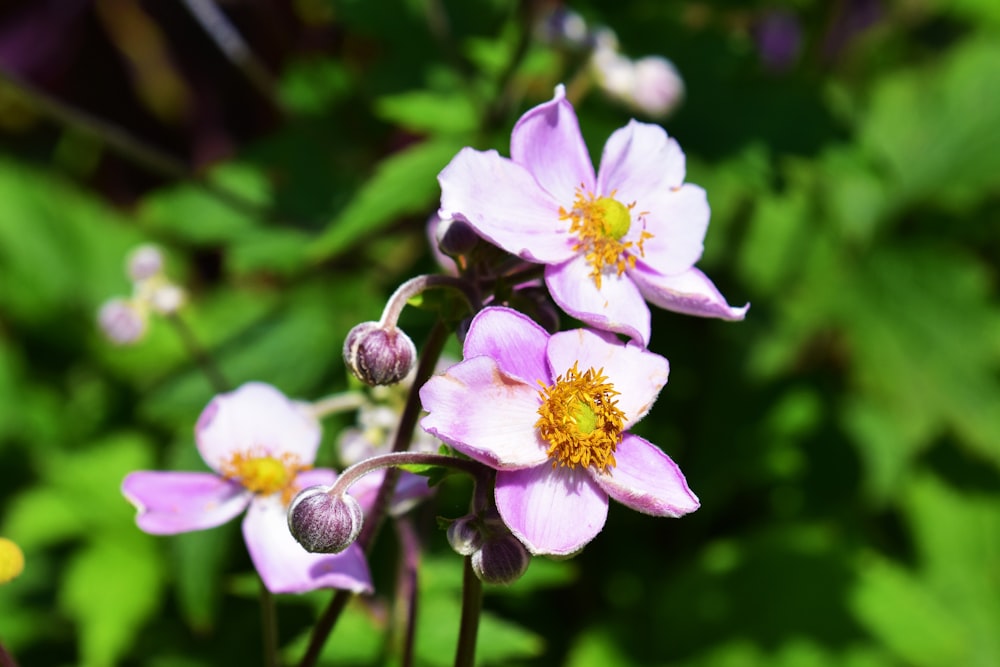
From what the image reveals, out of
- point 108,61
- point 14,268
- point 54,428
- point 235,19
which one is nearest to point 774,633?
point 54,428

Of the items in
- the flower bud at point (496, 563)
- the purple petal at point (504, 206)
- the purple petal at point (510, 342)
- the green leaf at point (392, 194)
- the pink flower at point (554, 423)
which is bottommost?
the flower bud at point (496, 563)

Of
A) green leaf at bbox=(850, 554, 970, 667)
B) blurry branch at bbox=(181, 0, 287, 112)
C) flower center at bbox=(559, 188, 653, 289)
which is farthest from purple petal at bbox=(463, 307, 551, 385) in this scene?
green leaf at bbox=(850, 554, 970, 667)

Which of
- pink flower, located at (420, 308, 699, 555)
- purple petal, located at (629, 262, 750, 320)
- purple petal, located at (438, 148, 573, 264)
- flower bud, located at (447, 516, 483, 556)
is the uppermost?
purple petal, located at (438, 148, 573, 264)

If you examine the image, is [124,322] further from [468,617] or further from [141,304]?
[468,617]

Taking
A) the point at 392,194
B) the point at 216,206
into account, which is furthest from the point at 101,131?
the point at 392,194

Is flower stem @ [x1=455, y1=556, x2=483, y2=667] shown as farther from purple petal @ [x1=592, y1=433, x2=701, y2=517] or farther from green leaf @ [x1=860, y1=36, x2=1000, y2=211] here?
green leaf @ [x1=860, y1=36, x2=1000, y2=211]

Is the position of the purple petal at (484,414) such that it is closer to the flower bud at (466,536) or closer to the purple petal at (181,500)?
the flower bud at (466,536)

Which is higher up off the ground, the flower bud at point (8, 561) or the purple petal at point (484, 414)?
the purple petal at point (484, 414)

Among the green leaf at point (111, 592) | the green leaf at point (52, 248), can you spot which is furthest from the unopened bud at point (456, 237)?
the green leaf at point (52, 248)
